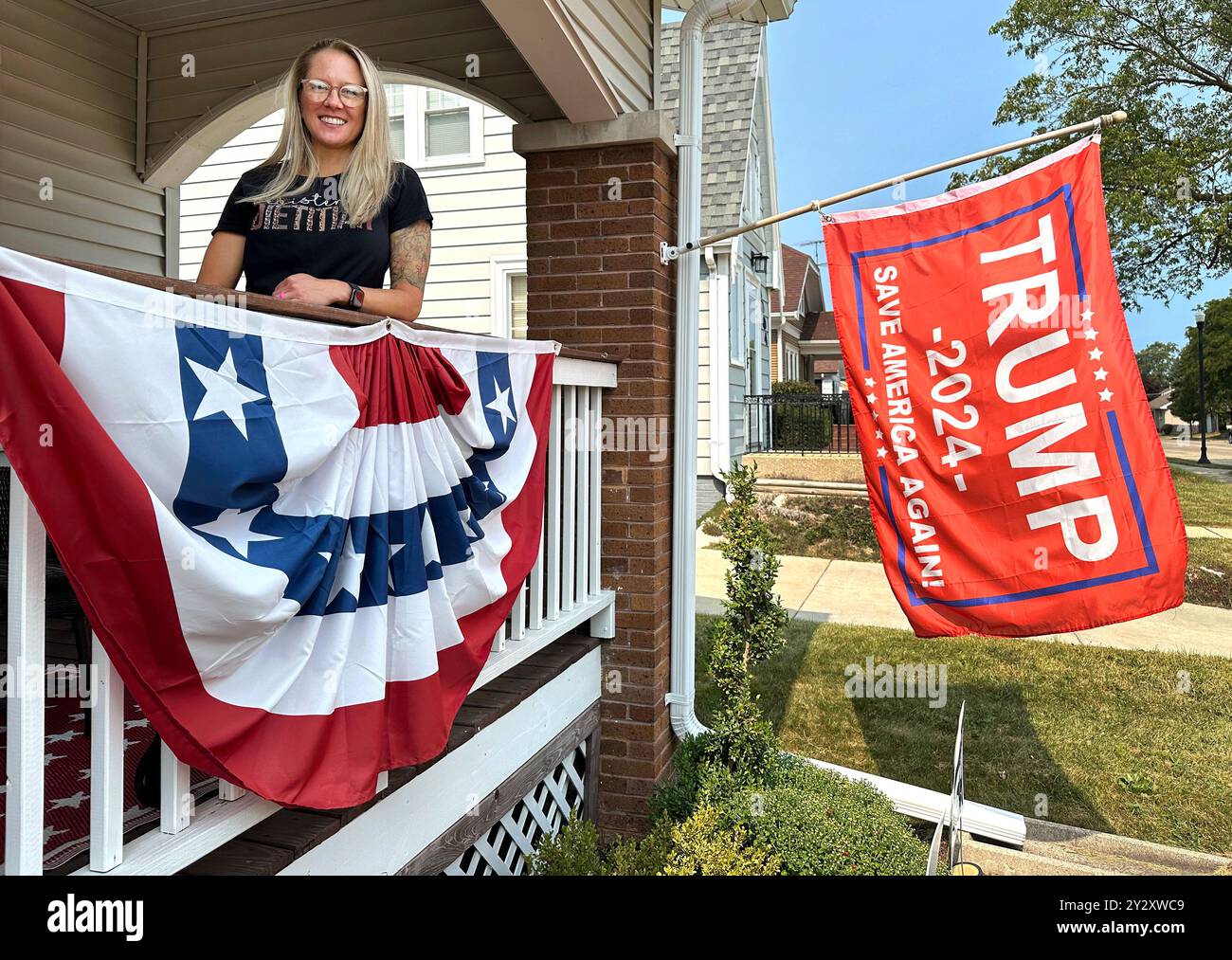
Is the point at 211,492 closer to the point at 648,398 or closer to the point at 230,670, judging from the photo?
the point at 230,670

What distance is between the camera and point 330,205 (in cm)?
234

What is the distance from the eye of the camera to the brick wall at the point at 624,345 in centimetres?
396

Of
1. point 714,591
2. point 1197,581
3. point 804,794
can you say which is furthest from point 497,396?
point 1197,581

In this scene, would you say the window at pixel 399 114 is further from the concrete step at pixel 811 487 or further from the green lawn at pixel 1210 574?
the green lawn at pixel 1210 574

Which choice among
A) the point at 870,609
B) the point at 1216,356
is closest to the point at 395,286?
the point at 870,609

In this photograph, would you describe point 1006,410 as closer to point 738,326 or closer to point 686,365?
point 686,365

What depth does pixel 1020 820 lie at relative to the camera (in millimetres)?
4023

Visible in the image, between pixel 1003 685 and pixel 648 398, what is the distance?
147 inches

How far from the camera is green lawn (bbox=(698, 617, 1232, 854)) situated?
4531 mm

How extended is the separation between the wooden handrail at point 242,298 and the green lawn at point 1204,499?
459 inches

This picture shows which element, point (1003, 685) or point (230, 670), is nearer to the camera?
point (230, 670)

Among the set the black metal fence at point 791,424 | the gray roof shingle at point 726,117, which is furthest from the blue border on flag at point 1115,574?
the black metal fence at point 791,424

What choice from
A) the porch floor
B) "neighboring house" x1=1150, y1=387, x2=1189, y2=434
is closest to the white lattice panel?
the porch floor
